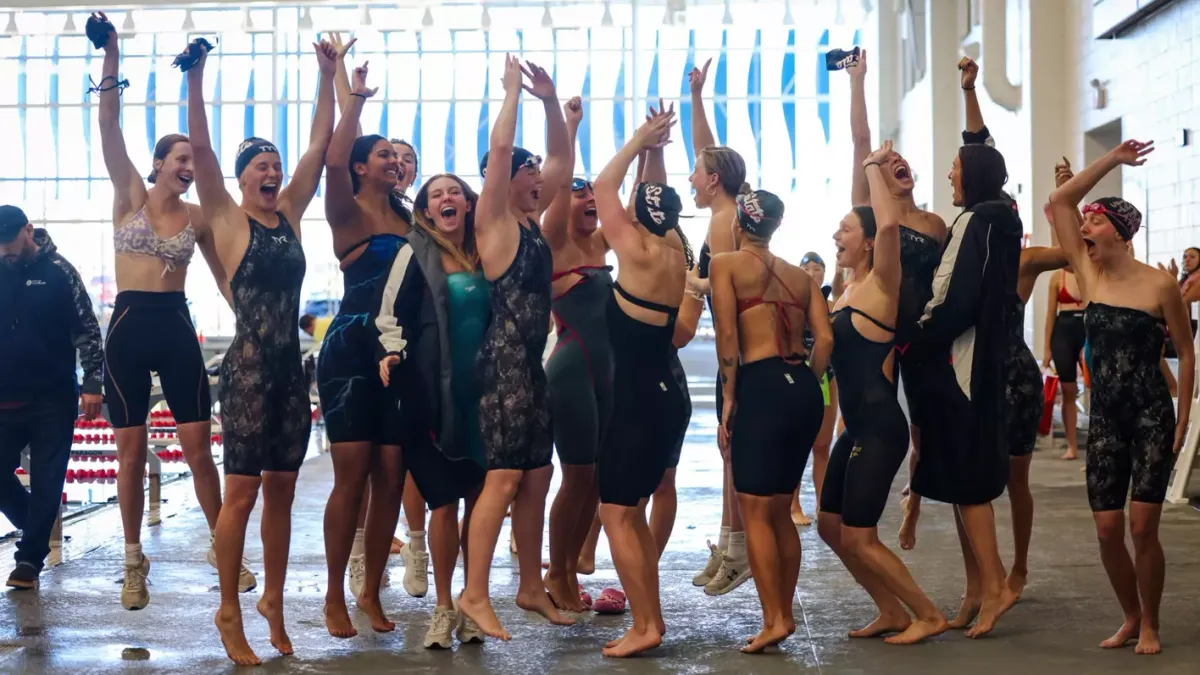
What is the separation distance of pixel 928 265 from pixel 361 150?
2.20 metres

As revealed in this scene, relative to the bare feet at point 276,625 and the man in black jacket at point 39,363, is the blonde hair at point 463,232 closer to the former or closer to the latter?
the bare feet at point 276,625

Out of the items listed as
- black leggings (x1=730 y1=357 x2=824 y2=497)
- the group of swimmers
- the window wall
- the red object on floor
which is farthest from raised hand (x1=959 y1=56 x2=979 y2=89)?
the window wall

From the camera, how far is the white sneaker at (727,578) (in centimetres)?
565

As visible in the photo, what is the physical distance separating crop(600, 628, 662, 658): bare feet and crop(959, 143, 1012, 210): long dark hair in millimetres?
1947

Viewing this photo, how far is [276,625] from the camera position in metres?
4.77

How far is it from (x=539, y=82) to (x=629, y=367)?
1136mm

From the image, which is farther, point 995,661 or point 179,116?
point 179,116

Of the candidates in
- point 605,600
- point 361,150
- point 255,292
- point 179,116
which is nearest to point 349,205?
point 361,150

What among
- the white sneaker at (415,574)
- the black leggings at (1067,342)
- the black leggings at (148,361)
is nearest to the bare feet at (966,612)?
the white sneaker at (415,574)

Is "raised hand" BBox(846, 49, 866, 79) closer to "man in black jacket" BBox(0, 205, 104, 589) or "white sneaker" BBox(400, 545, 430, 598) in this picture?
"white sneaker" BBox(400, 545, 430, 598)

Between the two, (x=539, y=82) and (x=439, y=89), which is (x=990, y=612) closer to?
(x=539, y=82)

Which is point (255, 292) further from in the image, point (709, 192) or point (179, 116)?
point (179, 116)

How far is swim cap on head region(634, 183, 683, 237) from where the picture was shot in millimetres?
4848

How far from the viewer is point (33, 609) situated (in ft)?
18.3
